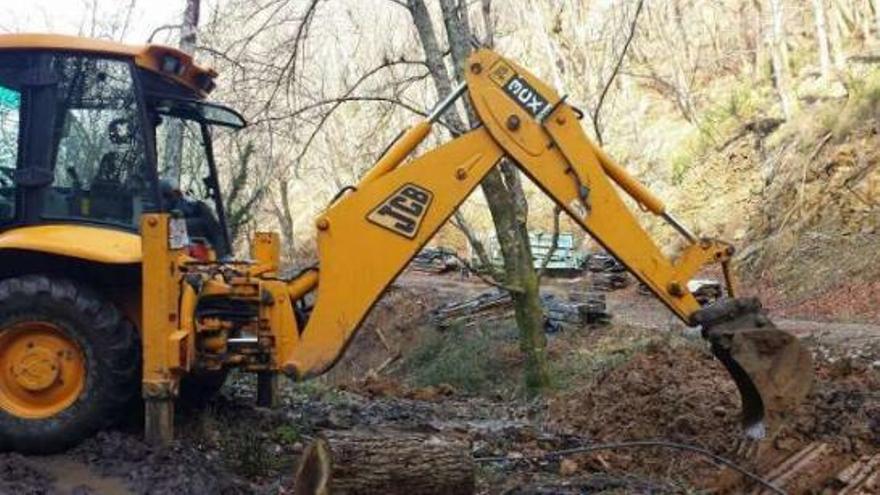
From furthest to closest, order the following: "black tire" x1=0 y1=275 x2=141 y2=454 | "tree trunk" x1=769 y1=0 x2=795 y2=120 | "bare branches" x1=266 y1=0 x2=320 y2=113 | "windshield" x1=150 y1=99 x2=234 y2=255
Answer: "tree trunk" x1=769 y1=0 x2=795 y2=120 < "bare branches" x1=266 y1=0 x2=320 y2=113 < "windshield" x1=150 y1=99 x2=234 y2=255 < "black tire" x1=0 y1=275 x2=141 y2=454

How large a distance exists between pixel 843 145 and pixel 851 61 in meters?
3.57

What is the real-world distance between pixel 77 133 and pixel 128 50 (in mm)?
648

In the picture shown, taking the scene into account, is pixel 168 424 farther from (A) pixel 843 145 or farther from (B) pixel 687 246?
(A) pixel 843 145

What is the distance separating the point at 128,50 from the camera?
22.4 feet

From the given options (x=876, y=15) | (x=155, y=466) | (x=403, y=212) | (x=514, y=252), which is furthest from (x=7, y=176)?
(x=876, y=15)

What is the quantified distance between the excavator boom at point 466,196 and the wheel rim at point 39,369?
133cm

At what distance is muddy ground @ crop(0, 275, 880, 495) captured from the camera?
5914 millimetres

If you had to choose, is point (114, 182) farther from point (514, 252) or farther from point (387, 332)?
point (387, 332)

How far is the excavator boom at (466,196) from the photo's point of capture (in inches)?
259

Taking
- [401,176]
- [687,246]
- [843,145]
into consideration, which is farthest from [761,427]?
[843,145]

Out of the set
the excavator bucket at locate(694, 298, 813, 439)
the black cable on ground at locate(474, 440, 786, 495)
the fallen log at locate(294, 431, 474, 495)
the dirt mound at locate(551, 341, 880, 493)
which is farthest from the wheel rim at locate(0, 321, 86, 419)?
the excavator bucket at locate(694, 298, 813, 439)

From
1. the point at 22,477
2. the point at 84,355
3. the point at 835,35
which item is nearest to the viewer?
the point at 22,477

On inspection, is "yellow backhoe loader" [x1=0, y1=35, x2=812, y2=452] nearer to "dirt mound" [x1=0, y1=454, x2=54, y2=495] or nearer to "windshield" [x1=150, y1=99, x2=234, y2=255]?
"dirt mound" [x1=0, y1=454, x2=54, y2=495]

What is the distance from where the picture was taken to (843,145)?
20328mm
